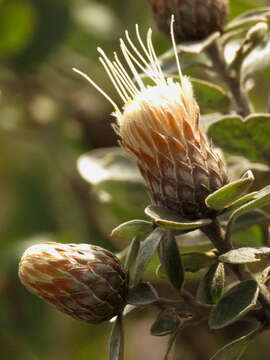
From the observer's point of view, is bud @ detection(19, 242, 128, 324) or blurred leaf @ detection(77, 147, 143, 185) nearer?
bud @ detection(19, 242, 128, 324)

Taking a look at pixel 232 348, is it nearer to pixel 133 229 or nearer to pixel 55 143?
pixel 133 229

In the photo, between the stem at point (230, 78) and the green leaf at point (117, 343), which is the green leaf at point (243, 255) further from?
the stem at point (230, 78)

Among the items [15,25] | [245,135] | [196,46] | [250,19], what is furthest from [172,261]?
[15,25]

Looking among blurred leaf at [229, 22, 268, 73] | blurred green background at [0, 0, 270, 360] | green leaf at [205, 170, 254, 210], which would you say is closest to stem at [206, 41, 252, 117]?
blurred leaf at [229, 22, 268, 73]

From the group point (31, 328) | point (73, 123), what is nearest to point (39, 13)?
point (73, 123)

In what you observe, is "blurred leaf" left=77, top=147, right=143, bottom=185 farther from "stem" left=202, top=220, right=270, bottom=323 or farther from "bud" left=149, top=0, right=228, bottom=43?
"stem" left=202, top=220, right=270, bottom=323

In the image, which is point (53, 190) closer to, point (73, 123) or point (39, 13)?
point (73, 123)
